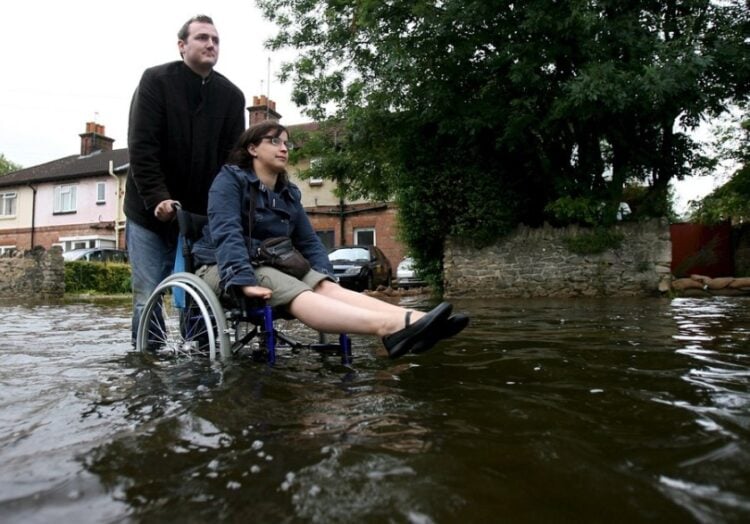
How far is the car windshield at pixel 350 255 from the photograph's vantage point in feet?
55.0

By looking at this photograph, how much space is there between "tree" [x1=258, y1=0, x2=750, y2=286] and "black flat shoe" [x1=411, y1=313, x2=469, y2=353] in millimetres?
6995

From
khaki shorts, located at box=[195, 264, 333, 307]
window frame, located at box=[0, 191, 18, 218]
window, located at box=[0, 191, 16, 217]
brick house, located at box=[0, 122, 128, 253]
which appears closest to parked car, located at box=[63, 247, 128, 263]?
brick house, located at box=[0, 122, 128, 253]

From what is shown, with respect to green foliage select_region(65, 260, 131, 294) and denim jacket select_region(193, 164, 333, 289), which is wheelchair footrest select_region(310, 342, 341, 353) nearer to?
denim jacket select_region(193, 164, 333, 289)

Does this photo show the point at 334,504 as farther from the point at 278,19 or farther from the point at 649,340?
the point at 278,19

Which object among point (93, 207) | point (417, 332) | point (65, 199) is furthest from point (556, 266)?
point (65, 199)

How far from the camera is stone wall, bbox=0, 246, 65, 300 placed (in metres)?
15.2

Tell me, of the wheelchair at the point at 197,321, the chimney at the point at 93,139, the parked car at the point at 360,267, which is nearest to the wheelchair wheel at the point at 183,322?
the wheelchair at the point at 197,321

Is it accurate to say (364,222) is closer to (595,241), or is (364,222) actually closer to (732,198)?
(732,198)

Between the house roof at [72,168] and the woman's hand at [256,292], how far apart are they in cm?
2685

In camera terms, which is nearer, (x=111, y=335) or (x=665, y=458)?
(x=665, y=458)

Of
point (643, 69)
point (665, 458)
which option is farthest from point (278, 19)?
point (665, 458)

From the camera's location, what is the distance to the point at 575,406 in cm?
213

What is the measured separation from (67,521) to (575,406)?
1.68 m

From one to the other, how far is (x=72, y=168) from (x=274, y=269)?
3108 cm
